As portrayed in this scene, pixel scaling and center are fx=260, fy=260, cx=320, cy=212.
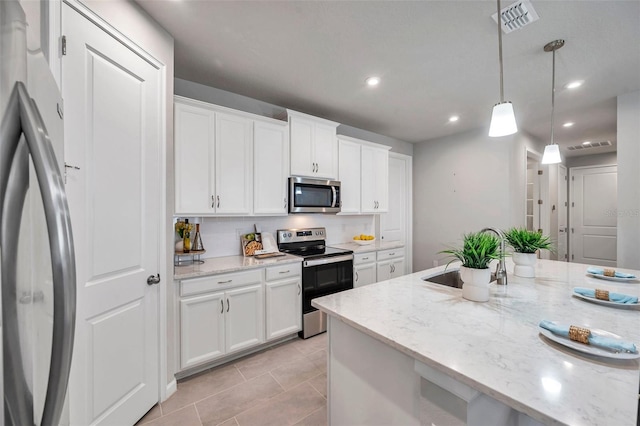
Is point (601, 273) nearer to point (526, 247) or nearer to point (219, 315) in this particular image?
point (526, 247)

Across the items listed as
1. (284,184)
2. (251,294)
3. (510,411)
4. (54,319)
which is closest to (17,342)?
(54,319)

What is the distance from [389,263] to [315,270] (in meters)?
1.38

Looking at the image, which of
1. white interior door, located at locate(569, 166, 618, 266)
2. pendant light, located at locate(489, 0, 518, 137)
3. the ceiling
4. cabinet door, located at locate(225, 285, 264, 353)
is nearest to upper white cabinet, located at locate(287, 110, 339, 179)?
the ceiling

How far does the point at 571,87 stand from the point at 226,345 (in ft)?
14.0

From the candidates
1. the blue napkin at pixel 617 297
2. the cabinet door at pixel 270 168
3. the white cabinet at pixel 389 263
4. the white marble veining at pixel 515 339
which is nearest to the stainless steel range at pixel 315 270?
the cabinet door at pixel 270 168

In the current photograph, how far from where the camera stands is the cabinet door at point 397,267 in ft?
12.5

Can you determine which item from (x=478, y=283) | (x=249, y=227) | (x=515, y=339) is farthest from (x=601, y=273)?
(x=249, y=227)

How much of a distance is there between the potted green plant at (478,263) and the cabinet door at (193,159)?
2.00 meters

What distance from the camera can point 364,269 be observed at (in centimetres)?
338

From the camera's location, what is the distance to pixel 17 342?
0.44 meters

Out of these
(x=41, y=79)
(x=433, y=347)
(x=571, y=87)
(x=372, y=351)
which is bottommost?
(x=372, y=351)

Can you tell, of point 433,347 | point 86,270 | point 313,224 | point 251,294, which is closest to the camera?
point 433,347

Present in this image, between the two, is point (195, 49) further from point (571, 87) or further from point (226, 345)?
point (571, 87)

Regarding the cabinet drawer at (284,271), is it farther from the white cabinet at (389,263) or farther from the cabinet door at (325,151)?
the white cabinet at (389,263)
